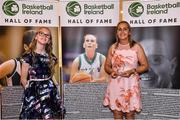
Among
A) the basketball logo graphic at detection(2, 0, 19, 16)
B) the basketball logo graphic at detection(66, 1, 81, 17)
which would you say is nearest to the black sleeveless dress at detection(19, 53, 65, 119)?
the basketball logo graphic at detection(2, 0, 19, 16)

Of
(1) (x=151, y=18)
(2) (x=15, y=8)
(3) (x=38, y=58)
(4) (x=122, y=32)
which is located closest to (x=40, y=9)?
(2) (x=15, y=8)

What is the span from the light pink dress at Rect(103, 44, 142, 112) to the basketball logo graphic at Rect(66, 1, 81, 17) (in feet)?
2.23

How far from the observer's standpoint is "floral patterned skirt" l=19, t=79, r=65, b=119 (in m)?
3.68

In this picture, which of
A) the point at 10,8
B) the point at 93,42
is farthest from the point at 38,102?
the point at 10,8

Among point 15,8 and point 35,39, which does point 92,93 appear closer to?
point 35,39

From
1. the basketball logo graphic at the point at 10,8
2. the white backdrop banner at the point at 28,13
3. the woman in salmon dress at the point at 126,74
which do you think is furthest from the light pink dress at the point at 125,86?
the basketball logo graphic at the point at 10,8

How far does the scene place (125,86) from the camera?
3754mm

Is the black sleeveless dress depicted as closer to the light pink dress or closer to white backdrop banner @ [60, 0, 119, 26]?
white backdrop banner @ [60, 0, 119, 26]

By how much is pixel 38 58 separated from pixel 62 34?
44 cm

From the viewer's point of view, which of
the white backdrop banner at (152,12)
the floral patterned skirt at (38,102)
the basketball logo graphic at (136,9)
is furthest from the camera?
the basketball logo graphic at (136,9)

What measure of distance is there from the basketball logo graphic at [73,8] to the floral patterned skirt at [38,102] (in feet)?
2.81

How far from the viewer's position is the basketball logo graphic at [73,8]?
3.95m

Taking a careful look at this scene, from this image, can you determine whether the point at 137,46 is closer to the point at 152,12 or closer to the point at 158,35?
the point at 158,35

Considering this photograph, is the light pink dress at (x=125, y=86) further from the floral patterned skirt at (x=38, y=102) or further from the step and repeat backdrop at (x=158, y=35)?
the floral patterned skirt at (x=38, y=102)
